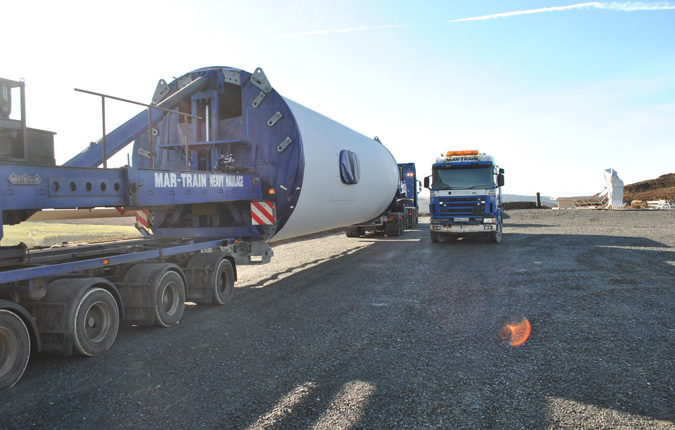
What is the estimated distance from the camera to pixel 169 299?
262 inches

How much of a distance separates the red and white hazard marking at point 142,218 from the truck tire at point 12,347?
5.34 metres

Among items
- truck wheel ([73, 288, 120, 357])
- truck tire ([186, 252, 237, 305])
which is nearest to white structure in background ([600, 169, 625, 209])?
truck tire ([186, 252, 237, 305])

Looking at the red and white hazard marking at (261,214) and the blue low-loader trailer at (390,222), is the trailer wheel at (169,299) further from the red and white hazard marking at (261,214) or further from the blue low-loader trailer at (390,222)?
the blue low-loader trailer at (390,222)

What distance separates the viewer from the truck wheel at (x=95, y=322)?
4.96 m

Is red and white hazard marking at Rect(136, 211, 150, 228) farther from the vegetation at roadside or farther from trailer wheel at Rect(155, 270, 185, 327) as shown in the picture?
trailer wheel at Rect(155, 270, 185, 327)

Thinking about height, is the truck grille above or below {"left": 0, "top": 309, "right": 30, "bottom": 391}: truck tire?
above

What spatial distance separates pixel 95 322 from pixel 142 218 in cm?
468

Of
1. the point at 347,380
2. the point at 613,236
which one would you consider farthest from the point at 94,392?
the point at 613,236

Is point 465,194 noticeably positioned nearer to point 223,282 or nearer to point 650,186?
point 223,282

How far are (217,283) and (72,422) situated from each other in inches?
155

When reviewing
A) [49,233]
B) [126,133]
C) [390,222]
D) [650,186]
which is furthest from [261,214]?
[650,186]

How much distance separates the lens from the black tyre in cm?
752

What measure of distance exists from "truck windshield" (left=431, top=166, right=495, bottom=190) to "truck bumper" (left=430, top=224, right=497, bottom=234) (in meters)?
1.41

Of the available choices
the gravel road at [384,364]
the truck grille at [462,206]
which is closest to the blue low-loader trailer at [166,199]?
the gravel road at [384,364]
